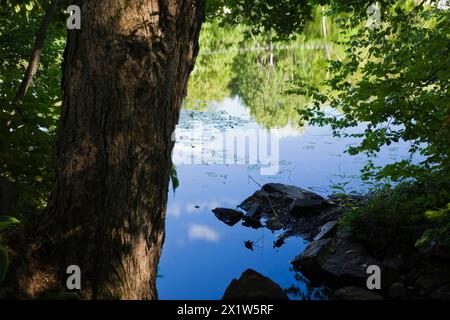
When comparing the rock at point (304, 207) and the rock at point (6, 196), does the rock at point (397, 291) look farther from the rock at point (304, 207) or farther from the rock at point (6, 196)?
the rock at point (6, 196)

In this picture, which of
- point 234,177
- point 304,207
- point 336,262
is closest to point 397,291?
point 336,262

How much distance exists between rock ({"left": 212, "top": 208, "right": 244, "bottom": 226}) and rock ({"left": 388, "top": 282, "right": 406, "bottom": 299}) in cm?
466

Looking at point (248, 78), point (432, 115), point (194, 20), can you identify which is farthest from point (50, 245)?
point (248, 78)

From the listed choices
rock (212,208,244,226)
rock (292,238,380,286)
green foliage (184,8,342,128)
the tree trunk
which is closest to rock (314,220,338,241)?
rock (292,238,380,286)

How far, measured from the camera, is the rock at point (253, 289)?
598cm

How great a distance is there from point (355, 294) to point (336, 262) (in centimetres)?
107

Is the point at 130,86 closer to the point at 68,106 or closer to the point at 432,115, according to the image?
the point at 68,106

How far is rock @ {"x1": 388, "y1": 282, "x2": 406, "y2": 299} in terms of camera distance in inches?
263

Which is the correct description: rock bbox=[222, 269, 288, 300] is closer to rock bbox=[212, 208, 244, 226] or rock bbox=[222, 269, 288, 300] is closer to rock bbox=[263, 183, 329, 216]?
rock bbox=[263, 183, 329, 216]

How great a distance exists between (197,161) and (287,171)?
3.21m

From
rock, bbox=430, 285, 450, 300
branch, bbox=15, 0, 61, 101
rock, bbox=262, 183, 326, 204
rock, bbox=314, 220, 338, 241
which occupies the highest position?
branch, bbox=15, 0, 61, 101

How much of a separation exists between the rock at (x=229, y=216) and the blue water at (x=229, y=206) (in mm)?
191

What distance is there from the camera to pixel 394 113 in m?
5.73

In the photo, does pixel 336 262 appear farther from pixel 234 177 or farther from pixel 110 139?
pixel 234 177
